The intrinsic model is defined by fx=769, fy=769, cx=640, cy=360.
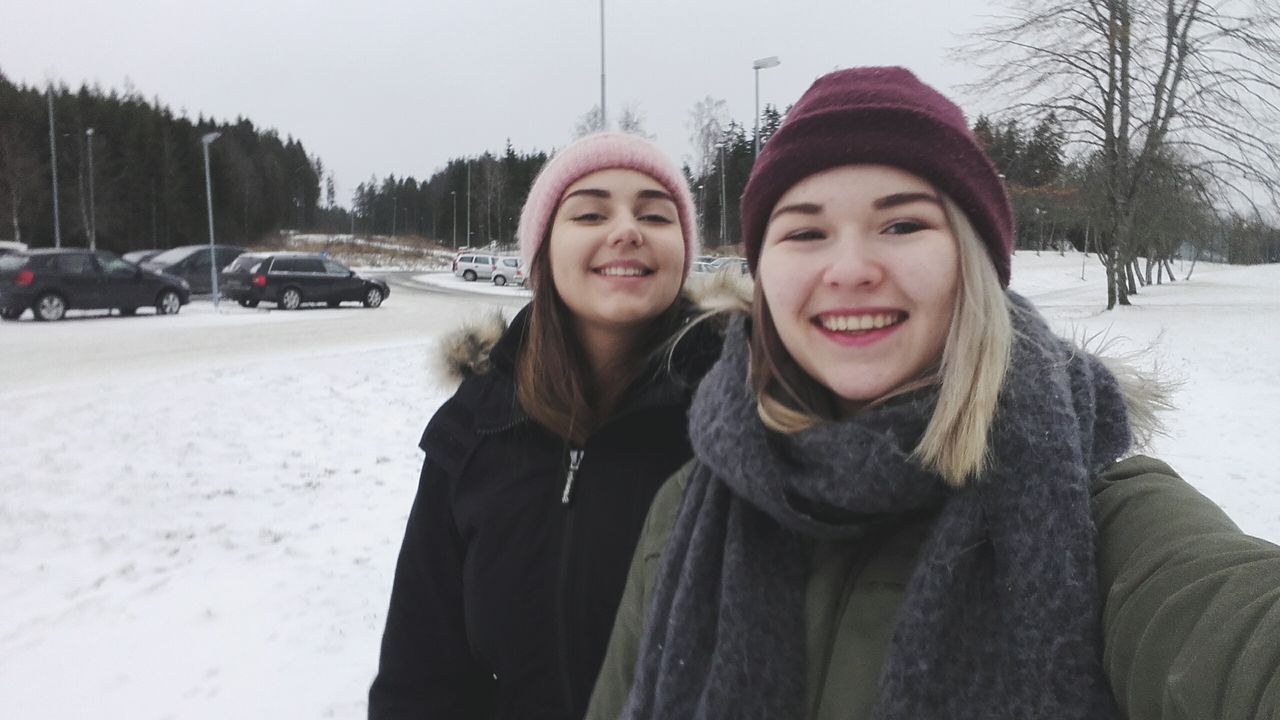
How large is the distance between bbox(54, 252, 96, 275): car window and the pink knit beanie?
58.2 ft

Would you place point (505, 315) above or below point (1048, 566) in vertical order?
above

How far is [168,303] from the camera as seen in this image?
58.2 ft

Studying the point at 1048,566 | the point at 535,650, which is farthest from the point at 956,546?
the point at 535,650

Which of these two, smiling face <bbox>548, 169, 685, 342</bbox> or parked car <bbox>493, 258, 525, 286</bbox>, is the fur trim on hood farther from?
parked car <bbox>493, 258, 525, 286</bbox>

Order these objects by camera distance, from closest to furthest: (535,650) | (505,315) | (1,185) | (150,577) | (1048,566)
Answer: (1048,566) → (535,650) → (505,315) → (150,577) → (1,185)

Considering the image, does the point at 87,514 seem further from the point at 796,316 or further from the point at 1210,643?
the point at 1210,643

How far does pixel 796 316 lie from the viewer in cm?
133

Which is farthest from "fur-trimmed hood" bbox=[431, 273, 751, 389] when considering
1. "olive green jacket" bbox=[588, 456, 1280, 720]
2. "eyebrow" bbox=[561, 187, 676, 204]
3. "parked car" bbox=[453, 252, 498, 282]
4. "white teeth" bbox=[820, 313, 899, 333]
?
"parked car" bbox=[453, 252, 498, 282]

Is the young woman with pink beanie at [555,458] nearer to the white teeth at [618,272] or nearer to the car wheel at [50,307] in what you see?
the white teeth at [618,272]

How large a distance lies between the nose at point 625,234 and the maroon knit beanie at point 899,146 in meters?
0.62

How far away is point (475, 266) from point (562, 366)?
3768 centimetres

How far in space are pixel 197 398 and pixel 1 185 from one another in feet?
154

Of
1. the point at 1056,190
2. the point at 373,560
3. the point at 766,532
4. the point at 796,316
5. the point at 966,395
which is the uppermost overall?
the point at 1056,190

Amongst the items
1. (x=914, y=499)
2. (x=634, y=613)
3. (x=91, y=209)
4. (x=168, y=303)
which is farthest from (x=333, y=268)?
(x=91, y=209)
